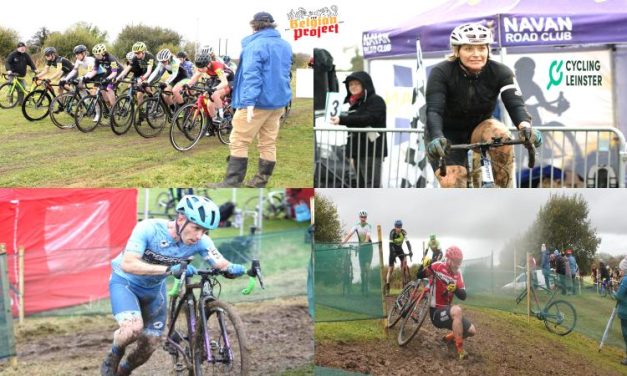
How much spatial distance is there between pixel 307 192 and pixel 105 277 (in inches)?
76.3

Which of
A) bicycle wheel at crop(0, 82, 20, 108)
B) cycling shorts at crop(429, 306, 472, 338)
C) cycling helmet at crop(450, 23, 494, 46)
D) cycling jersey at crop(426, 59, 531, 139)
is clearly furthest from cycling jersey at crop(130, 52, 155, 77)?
cycling shorts at crop(429, 306, 472, 338)

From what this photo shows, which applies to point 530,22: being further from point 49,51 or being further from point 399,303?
point 49,51

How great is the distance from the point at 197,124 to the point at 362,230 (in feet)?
5.26

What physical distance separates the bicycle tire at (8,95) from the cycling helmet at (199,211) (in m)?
1.92

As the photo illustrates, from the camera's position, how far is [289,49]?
21.2 feet

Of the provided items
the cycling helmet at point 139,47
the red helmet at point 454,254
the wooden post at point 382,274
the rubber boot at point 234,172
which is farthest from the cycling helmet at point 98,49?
the red helmet at point 454,254

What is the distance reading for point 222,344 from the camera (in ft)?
18.9

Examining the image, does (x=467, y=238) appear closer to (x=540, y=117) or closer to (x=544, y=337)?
(x=544, y=337)

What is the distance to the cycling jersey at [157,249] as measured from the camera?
5906 millimetres

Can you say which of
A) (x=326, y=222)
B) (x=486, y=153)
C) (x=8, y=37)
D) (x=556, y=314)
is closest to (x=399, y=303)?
(x=326, y=222)

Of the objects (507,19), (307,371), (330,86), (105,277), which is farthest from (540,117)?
(105,277)

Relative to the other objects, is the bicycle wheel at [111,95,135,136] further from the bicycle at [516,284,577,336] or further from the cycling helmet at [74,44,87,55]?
the bicycle at [516,284,577,336]

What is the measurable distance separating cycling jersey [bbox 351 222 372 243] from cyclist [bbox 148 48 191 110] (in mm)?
1844

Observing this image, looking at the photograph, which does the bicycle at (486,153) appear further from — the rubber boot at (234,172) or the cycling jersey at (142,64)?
the cycling jersey at (142,64)
